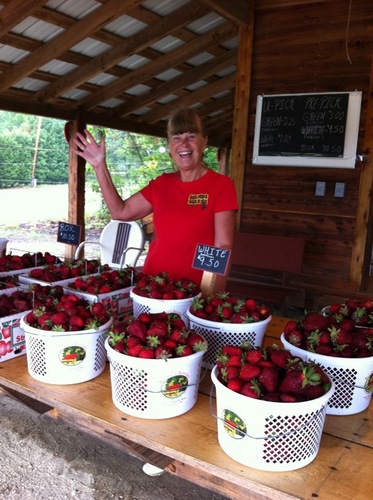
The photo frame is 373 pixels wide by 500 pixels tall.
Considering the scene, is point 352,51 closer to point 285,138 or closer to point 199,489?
point 285,138

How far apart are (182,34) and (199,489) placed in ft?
14.4

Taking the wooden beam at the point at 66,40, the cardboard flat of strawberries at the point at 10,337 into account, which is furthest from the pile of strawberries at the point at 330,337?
the wooden beam at the point at 66,40

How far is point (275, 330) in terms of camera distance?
1.98 m

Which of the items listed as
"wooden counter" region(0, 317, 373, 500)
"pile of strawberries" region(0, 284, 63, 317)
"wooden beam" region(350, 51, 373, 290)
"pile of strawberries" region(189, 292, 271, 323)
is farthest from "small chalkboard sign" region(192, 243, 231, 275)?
"wooden beam" region(350, 51, 373, 290)

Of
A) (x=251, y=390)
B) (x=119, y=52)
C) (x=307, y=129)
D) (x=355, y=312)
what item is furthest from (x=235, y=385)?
(x=119, y=52)

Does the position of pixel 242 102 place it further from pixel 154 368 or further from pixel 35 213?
pixel 35 213

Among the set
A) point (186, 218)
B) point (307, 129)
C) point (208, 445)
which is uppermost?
point (307, 129)

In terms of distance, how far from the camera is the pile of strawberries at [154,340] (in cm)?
119

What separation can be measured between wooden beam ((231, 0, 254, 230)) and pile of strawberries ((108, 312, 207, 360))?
11.1ft

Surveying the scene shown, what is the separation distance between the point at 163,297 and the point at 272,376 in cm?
68

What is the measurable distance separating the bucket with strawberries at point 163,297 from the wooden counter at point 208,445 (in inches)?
10.0

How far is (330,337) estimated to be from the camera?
129 cm

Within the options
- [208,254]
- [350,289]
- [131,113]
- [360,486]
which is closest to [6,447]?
[208,254]

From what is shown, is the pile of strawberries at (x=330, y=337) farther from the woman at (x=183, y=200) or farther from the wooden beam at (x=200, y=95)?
the wooden beam at (x=200, y=95)
